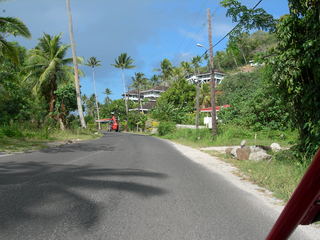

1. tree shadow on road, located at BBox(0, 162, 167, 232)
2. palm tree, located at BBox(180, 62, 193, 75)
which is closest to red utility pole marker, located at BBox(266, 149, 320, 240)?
tree shadow on road, located at BBox(0, 162, 167, 232)

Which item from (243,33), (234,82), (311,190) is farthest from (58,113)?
(234,82)

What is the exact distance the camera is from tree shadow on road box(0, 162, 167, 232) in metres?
3.72

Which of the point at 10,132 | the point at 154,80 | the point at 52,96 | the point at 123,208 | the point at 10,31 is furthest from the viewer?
the point at 154,80

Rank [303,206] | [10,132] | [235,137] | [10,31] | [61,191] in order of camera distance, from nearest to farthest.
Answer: [303,206] → [61,191] → [10,31] → [10,132] → [235,137]

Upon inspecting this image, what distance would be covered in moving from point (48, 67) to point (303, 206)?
28.2m

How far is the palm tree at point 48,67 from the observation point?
2697 centimetres

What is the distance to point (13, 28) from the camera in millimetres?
14102

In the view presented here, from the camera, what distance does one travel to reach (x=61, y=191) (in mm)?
5016

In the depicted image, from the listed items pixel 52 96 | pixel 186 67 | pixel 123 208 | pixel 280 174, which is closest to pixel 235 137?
pixel 280 174

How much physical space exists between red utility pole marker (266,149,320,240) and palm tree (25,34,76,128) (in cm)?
2721

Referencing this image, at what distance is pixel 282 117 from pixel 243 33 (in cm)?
1809

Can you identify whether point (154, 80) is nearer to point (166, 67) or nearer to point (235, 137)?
point (166, 67)

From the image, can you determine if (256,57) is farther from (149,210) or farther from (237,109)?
(237,109)

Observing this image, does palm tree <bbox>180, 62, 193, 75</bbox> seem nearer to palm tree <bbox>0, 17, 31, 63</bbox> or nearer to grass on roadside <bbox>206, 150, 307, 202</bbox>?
palm tree <bbox>0, 17, 31, 63</bbox>
